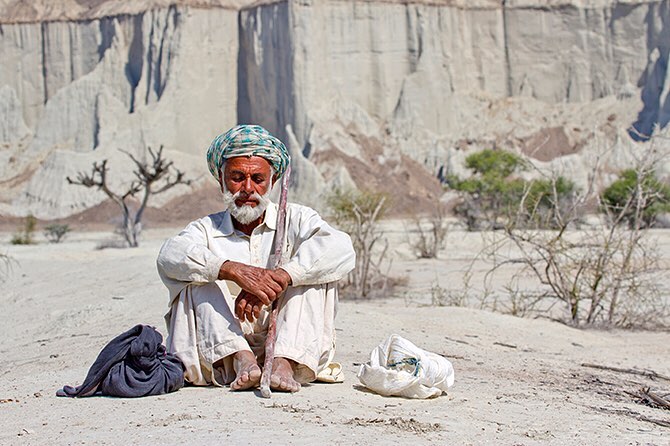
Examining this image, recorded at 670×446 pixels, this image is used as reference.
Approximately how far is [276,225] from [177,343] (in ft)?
2.45

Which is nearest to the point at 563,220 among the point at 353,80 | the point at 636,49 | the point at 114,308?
the point at 114,308

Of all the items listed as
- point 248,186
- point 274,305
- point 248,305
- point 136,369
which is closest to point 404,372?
point 274,305

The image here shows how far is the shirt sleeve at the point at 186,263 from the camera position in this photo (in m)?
4.30

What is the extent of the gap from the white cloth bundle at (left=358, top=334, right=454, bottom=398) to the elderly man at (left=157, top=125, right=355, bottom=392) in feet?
0.81

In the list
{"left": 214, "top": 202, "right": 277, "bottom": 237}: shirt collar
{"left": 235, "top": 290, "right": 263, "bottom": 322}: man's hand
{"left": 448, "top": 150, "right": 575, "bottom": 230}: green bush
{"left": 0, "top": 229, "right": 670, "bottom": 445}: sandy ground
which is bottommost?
{"left": 448, "top": 150, "right": 575, "bottom": 230}: green bush

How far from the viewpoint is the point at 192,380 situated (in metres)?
4.51

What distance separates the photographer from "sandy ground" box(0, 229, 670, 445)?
3.72 metres

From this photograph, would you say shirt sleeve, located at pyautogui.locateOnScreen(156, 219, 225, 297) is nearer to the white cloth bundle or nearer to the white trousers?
the white trousers

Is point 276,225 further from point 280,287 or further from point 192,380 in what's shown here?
point 192,380

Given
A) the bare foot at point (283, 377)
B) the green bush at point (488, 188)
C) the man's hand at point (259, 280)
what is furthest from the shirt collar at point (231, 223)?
the green bush at point (488, 188)

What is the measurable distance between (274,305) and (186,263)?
17.8 inches

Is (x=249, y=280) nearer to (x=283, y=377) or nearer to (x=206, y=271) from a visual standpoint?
(x=206, y=271)

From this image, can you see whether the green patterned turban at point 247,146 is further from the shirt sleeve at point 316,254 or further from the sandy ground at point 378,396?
the sandy ground at point 378,396

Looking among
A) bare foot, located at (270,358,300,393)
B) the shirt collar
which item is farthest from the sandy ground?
the shirt collar
